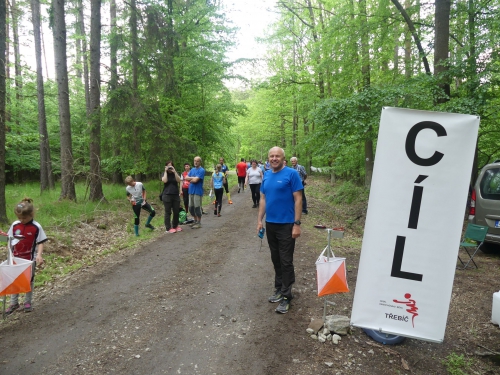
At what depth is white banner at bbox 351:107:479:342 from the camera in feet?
9.12

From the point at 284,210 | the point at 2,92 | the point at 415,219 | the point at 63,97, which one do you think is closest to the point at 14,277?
the point at 284,210

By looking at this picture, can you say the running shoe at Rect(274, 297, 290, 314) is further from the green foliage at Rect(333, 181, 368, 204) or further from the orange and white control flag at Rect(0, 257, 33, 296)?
the green foliage at Rect(333, 181, 368, 204)

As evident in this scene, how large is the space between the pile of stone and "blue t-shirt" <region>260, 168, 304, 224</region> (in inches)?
48.1

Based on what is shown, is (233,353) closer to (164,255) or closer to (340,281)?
(340,281)

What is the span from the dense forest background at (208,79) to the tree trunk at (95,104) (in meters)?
0.04

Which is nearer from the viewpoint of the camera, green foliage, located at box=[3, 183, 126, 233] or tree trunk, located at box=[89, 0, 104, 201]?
green foliage, located at box=[3, 183, 126, 233]

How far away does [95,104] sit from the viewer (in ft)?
37.5

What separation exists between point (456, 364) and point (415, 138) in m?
2.28

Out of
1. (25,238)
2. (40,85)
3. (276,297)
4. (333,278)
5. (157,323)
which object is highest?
(40,85)

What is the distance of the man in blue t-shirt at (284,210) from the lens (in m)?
3.88

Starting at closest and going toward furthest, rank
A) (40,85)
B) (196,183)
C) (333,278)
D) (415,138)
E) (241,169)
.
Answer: (415,138)
(333,278)
(196,183)
(40,85)
(241,169)

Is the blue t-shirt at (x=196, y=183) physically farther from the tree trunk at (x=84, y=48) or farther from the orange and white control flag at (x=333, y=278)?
the tree trunk at (x=84, y=48)

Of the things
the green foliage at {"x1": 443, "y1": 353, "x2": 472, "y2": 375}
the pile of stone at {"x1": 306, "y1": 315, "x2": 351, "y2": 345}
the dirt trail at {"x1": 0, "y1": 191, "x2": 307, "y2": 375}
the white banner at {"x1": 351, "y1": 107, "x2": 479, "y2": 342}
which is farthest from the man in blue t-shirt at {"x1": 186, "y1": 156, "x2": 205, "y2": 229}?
the green foliage at {"x1": 443, "y1": 353, "x2": 472, "y2": 375}

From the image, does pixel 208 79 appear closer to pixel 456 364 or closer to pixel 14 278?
pixel 14 278
